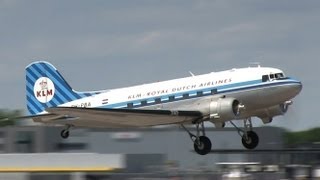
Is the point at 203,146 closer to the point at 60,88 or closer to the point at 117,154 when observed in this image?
the point at 117,154

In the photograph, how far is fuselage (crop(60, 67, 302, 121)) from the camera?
126ft

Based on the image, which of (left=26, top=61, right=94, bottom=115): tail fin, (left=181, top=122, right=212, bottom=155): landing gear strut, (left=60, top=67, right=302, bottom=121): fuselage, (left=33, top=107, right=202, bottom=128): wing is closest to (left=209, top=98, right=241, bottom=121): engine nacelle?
(left=60, top=67, right=302, bottom=121): fuselage

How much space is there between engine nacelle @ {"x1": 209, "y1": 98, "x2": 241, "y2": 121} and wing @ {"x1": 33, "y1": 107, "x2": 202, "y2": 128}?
2.80 feet

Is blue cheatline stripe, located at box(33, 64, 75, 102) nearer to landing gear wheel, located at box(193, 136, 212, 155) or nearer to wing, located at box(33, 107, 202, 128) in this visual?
wing, located at box(33, 107, 202, 128)

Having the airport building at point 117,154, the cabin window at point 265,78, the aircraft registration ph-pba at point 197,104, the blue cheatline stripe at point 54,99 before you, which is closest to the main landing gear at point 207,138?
the aircraft registration ph-pba at point 197,104

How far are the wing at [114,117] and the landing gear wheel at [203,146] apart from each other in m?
1.06

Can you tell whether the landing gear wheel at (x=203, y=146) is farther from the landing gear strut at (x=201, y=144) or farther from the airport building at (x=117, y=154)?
the airport building at (x=117, y=154)

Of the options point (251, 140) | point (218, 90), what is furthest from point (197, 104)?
point (251, 140)

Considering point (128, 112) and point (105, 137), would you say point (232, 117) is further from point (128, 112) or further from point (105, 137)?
point (105, 137)

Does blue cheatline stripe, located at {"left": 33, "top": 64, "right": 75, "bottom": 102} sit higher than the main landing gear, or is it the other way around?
blue cheatline stripe, located at {"left": 33, "top": 64, "right": 75, "bottom": 102}

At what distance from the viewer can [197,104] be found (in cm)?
4016

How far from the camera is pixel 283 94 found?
125ft

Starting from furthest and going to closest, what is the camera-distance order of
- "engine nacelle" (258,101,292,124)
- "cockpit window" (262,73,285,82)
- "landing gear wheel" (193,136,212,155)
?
"landing gear wheel" (193,136,212,155) < "engine nacelle" (258,101,292,124) < "cockpit window" (262,73,285,82)

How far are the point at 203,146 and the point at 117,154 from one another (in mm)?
10426
